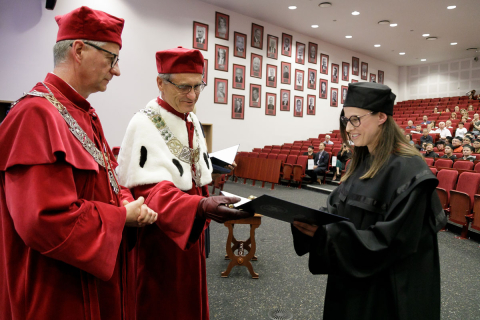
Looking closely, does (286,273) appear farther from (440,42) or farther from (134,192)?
(440,42)

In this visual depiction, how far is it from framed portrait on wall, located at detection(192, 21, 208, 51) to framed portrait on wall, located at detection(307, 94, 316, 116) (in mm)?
5477

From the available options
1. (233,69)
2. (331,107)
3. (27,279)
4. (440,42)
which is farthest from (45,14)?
(440,42)

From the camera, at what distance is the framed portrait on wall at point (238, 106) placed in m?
11.3

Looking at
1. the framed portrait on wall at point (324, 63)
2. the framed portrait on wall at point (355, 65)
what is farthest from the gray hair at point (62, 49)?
the framed portrait on wall at point (355, 65)

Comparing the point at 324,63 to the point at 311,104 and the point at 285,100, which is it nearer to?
the point at 311,104

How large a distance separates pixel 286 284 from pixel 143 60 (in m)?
8.19

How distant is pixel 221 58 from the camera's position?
425 inches

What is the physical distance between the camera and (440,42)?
14.3m

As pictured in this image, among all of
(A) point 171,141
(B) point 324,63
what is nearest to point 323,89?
(B) point 324,63

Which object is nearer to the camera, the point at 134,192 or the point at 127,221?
the point at 127,221

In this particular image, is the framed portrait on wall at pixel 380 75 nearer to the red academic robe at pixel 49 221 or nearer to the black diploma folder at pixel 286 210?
the black diploma folder at pixel 286 210

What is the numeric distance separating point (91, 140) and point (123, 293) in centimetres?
60

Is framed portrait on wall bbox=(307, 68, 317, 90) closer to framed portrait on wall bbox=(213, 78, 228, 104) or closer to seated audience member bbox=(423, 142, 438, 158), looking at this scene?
framed portrait on wall bbox=(213, 78, 228, 104)

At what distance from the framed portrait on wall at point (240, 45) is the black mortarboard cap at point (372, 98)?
10.4m
